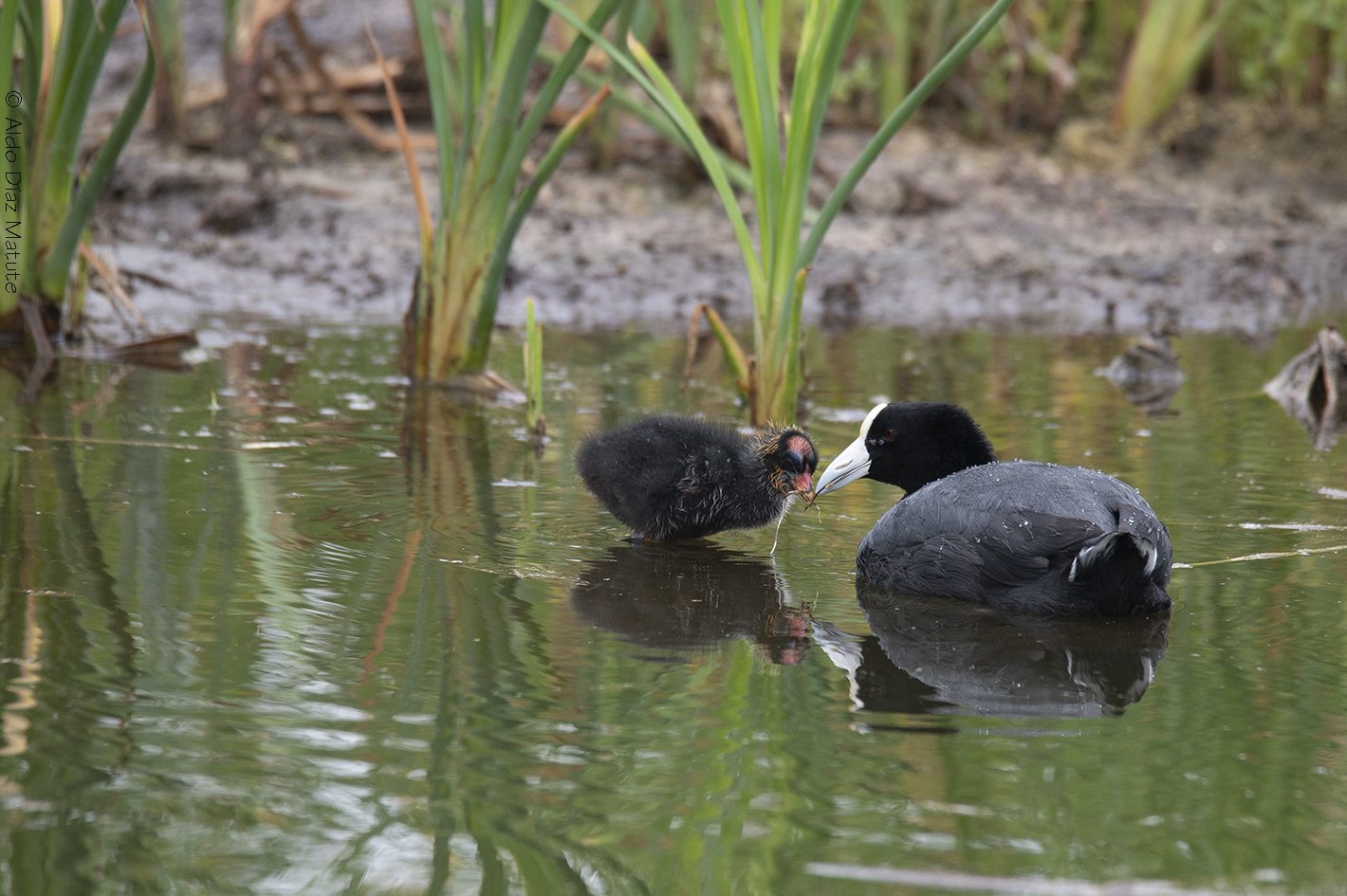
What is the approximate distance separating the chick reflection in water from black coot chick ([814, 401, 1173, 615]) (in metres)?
0.32

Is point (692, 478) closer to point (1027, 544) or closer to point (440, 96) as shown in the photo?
point (1027, 544)

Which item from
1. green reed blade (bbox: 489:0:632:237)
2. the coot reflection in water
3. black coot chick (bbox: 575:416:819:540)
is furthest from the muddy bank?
the coot reflection in water

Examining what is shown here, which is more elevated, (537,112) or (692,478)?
(537,112)

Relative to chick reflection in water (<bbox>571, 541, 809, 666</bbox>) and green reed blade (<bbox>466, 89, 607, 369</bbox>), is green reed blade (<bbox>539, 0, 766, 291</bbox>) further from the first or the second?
chick reflection in water (<bbox>571, 541, 809, 666</bbox>)

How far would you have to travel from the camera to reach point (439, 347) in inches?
218

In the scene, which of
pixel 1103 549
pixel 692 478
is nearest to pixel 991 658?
pixel 1103 549

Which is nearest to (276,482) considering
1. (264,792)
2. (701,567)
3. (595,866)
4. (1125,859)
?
(701,567)

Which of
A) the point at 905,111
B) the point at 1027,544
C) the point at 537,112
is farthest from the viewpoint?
the point at 537,112

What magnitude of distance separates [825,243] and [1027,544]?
230 inches

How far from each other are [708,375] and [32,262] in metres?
2.81

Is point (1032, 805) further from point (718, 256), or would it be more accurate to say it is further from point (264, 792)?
point (718, 256)

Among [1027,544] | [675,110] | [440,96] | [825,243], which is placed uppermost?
[440,96]

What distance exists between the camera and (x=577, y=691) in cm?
246

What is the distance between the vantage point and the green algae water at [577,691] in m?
1.84
